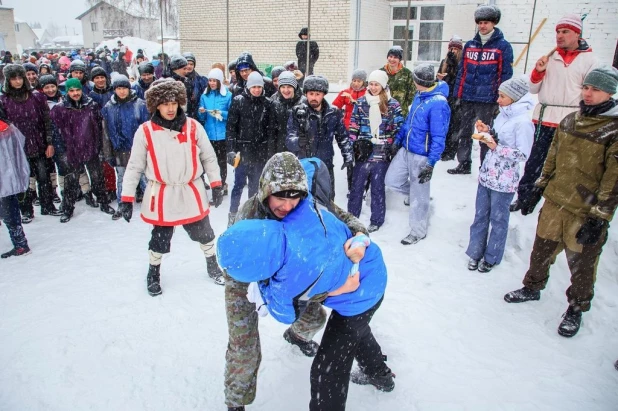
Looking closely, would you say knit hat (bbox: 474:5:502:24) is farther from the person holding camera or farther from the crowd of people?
the person holding camera

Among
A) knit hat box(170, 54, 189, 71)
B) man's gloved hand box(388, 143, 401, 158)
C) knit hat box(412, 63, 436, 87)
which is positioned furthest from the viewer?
knit hat box(170, 54, 189, 71)

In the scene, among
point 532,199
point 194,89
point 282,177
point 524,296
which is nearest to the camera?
point 282,177

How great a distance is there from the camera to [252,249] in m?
1.68

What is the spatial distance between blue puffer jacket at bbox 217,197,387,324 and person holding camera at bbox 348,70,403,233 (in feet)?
10.9

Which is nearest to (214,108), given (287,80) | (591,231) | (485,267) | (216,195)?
(287,80)

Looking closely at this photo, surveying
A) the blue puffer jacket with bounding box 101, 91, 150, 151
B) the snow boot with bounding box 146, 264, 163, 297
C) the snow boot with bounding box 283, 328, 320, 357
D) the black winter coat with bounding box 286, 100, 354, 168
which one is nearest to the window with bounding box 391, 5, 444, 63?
the black winter coat with bounding box 286, 100, 354, 168

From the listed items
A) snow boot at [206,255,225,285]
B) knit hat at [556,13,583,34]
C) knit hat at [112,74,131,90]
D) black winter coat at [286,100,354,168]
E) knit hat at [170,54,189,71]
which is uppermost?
knit hat at [556,13,583,34]

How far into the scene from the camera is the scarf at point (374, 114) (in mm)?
5180

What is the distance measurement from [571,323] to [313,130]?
336 cm

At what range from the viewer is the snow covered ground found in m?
2.90

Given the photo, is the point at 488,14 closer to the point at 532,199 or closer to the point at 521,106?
the point at 521,106

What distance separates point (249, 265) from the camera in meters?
1.71

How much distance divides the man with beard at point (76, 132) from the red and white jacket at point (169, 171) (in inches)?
103

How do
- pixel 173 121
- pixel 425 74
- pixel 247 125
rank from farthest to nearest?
pixel 247 125 < pixel 425 74 < pixel 173 121
